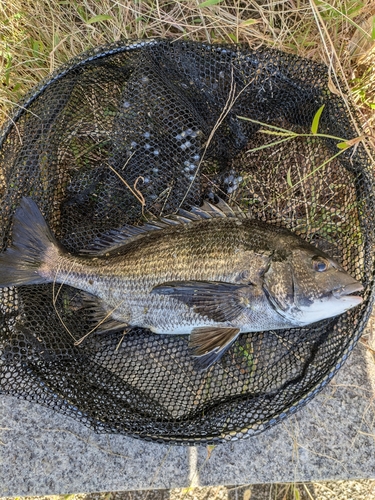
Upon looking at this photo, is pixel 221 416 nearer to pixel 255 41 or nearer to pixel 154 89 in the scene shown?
pixel 154 89

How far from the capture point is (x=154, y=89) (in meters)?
2.28

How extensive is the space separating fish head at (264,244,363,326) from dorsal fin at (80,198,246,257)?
0.42m

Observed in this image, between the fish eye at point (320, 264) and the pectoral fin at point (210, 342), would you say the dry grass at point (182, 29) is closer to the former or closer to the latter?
the fish eye at point (320, 264)

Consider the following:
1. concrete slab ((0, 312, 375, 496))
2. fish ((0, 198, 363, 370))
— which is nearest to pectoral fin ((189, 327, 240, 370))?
fish ((0, 198, 363, 370))

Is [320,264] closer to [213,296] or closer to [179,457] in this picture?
[213,296]

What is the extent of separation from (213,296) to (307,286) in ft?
1.55

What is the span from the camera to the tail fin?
2174 mm

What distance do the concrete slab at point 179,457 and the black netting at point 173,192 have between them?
419 millimetres

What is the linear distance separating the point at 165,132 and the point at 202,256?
2.60 ft

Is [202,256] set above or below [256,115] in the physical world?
below

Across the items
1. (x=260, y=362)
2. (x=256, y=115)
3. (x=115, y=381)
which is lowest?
(x=115, y=381)

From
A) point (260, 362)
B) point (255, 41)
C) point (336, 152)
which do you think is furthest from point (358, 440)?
point (255, 41)

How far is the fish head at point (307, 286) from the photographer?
6.37ft

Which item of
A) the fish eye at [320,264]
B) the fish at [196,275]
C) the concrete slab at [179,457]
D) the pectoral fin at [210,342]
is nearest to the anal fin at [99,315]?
the fish at [196,275]
